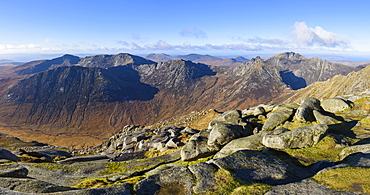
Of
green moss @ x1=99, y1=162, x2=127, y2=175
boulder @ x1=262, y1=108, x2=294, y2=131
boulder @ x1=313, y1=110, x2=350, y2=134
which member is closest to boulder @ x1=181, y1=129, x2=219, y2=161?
green moss @ x1=99, y1=162, x2=127, y2=175

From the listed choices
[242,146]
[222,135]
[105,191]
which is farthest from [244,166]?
[105,191]

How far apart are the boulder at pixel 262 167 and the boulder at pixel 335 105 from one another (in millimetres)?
28814

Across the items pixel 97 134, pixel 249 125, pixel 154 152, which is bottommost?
pixel 97 134

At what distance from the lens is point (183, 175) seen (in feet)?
56.3

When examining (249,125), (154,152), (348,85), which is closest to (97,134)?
(154,152)

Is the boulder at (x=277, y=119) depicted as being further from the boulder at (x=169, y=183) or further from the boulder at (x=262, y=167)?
the boulder at (x=169, y=183)

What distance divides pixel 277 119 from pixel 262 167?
857 inches

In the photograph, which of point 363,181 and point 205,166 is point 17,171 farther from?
point 363,181

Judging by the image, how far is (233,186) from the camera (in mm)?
15695

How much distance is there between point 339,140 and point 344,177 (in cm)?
1180

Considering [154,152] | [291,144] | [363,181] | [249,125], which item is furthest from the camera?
[154,152]

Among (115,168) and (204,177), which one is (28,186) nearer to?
(115,168)

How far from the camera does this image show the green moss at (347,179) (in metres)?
14.9

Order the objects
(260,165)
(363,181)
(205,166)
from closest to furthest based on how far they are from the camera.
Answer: (363,181) < (205,166) < (260,165)
